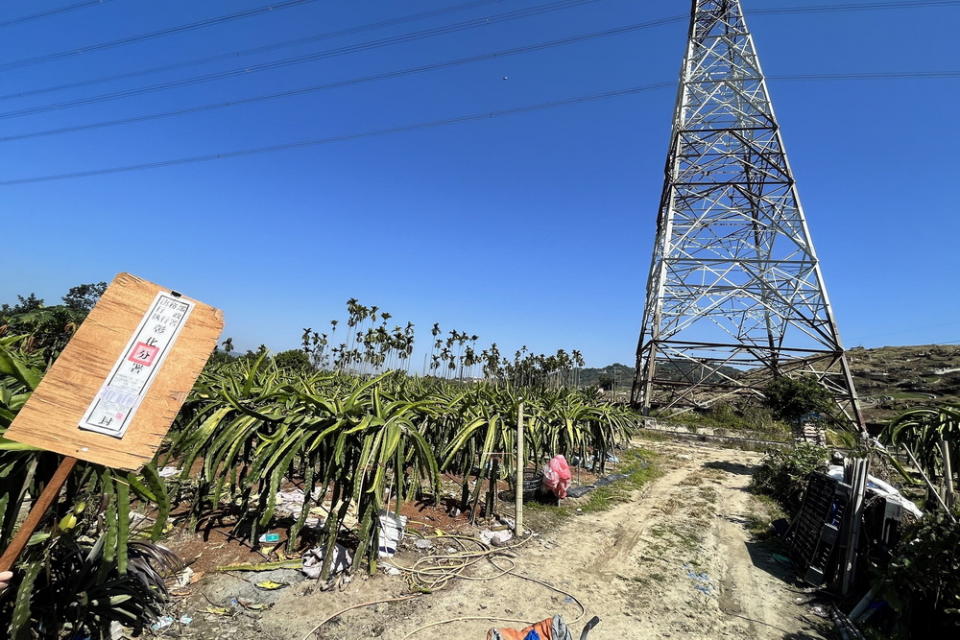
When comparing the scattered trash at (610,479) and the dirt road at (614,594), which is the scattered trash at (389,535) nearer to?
the dirt road at (614,594)

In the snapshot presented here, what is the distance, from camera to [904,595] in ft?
11.8

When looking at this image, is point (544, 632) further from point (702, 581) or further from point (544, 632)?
point (702, 581)

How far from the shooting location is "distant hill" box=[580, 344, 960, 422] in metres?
31.1

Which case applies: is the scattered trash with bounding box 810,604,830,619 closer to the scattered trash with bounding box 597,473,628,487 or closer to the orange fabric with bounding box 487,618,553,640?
the orange fabric with bounding box 487,618,553,640

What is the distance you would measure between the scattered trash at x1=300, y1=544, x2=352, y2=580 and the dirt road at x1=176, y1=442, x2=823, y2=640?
0.51ft

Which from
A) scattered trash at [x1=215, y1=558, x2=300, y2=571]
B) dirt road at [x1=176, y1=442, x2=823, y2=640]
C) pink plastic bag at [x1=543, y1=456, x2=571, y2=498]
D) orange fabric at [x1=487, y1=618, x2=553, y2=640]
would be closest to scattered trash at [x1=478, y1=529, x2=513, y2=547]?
dirt road at [x1=176, y1=442, x2=823, y2=640]

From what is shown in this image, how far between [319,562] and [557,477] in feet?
13.6

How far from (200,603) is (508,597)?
2.81 m

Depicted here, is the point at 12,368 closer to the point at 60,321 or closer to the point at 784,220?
the point at 60,321

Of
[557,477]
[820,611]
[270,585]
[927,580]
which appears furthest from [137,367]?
[820,611]

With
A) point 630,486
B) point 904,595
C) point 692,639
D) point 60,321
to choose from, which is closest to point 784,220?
point 630,486

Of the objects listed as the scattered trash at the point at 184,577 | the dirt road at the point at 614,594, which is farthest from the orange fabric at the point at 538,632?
the scattered trash at the point at 184,577

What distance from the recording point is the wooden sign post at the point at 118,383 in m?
1.84

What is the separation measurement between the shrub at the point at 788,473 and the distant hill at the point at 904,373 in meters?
21.8
